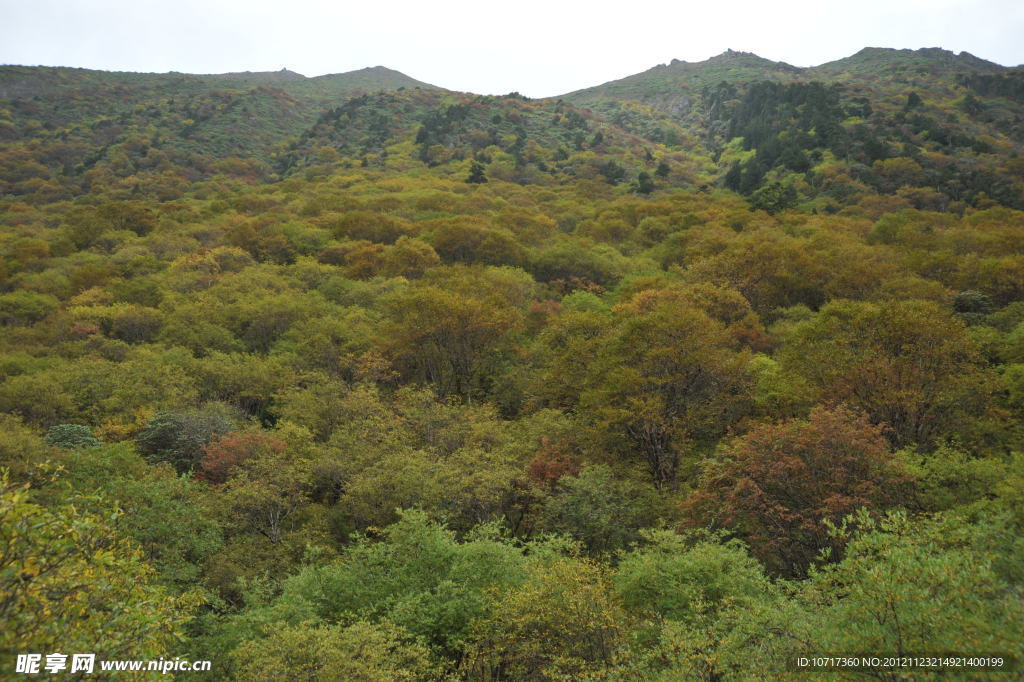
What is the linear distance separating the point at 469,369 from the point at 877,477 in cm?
2508

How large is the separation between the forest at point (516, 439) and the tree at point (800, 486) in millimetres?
141

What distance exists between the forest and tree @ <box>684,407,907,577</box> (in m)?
0.14

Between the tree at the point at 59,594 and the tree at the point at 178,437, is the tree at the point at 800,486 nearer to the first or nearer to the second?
the tree at the point at 59,594

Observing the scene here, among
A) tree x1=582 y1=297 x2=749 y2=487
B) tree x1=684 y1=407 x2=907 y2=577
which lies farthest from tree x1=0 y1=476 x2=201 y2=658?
tree x1=582 y1=297 x2=749 y2=487

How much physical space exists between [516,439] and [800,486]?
14062 millimetres

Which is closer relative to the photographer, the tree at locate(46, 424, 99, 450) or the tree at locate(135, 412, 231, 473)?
the tree at locate(46, 424, 99, 450)

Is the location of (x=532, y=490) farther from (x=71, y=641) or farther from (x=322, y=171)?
(x=322, y=171)

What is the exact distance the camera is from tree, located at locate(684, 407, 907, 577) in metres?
18.1

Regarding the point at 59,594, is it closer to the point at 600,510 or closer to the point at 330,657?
the point at 330,657

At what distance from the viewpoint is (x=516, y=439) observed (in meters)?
29.0

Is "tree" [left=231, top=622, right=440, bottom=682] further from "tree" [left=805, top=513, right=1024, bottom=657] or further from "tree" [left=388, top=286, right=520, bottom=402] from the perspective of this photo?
"tree" [left=388, top=286, right=520, bottom=402]

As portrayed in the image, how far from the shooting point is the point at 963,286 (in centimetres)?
4012

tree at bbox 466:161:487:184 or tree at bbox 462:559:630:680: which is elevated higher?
tree at bbox 466:161:487:184

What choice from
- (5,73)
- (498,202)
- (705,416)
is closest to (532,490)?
(705,416)
